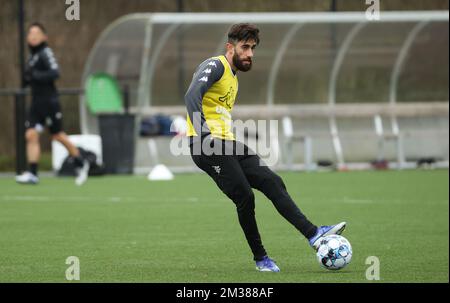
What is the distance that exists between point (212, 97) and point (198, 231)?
10.7 ft

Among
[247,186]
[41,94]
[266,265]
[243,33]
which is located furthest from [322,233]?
[41,94]

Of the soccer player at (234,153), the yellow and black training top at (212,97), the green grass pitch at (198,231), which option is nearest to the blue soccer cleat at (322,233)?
the soccer player at (234,153)

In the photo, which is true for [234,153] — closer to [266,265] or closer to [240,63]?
[240,63]

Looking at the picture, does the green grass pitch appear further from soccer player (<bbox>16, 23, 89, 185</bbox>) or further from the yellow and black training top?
the yellow and black training top

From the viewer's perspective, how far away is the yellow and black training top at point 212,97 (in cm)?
900

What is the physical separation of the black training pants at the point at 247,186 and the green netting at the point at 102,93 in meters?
14.2

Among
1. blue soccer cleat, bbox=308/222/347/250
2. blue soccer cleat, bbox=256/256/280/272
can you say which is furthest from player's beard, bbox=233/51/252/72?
blue soccer cleat, bbox=256/256/280/272

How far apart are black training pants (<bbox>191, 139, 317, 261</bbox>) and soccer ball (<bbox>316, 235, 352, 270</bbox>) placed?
0.47ft

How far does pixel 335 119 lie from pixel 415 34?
2.31m

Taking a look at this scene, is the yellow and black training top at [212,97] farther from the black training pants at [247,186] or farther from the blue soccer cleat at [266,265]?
the blue soccer cleat at [266,265]

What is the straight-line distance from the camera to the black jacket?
18.9 meters

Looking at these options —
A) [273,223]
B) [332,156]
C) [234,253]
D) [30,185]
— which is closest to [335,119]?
[332,156]

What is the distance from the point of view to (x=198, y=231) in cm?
1228

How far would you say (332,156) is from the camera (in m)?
24.4
